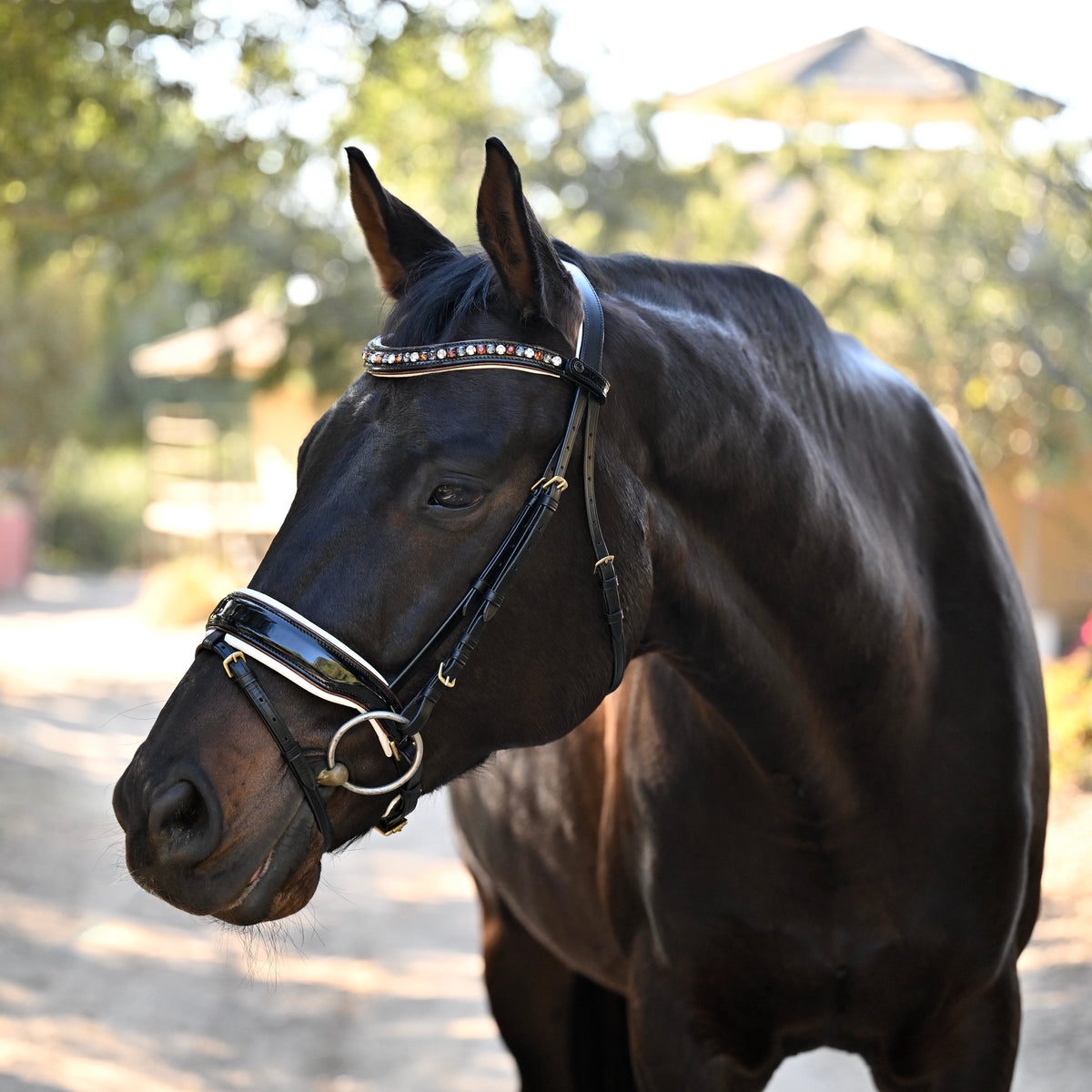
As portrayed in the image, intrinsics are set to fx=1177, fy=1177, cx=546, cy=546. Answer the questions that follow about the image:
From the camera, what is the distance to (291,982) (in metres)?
5.20

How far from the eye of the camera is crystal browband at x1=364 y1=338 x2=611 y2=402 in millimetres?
1652

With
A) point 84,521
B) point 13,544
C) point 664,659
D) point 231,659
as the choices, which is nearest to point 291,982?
point 664,659

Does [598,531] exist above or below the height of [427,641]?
above

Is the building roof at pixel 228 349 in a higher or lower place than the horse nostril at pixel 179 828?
lower

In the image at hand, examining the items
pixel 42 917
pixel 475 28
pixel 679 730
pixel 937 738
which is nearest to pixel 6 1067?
pixel 42 917

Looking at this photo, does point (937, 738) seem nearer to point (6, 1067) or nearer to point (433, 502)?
point (433, 502)

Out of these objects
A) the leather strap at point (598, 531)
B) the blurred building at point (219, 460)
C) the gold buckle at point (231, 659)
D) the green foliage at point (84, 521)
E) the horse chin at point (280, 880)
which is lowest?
the green foliage at point (84, 521)

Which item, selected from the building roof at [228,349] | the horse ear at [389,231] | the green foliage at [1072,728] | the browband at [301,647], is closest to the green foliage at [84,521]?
the building roof at [228,349]

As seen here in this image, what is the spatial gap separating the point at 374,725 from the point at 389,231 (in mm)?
851

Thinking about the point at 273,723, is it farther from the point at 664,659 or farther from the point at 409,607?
the point at 664,659

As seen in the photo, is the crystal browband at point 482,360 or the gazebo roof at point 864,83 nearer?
the crystal browband at point 482,360

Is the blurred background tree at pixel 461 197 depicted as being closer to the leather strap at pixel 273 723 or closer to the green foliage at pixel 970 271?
the green foliage at pixel 970 271

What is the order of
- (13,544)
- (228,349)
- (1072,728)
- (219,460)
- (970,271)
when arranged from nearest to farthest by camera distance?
(1072,728), (970,271), (228,349), (13,544), (219,460)

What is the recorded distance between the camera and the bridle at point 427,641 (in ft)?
4.96
